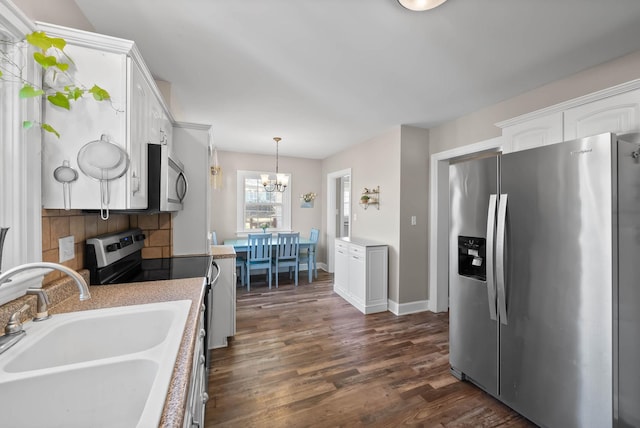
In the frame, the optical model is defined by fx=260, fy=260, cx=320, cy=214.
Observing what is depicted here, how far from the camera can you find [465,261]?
1.97m

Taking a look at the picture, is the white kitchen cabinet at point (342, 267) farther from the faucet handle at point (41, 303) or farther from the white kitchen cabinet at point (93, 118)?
the faucet handle at point (41, 303)

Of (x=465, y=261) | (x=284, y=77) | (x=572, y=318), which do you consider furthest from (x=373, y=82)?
(x=572, y=318)

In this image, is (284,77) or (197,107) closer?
(284,77)

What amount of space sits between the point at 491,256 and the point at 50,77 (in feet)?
8.08

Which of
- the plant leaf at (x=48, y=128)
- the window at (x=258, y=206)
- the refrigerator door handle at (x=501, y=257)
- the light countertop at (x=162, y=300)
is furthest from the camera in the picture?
the window at (x=258, y=206)

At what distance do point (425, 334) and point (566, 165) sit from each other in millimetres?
2070

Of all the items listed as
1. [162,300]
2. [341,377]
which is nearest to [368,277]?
[341,377]

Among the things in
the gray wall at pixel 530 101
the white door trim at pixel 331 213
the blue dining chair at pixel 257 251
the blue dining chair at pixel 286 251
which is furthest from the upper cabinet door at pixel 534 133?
the white door trim at pixel 331 213

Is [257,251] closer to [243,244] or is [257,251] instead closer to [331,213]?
[243,244]

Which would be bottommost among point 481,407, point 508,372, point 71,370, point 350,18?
point 481,407

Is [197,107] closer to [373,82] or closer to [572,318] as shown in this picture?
[373,82]

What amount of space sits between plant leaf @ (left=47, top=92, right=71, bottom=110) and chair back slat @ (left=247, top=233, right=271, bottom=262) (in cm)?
316

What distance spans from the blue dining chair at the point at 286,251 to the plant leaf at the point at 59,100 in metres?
3.35

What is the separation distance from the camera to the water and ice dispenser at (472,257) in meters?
1.84
